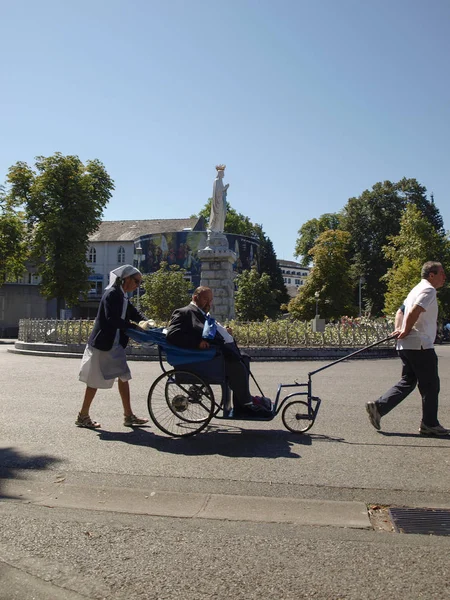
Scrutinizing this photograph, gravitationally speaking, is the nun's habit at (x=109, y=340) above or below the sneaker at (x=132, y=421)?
above

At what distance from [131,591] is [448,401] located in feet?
25.8

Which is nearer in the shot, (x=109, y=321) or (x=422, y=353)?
(x=422, y=353)

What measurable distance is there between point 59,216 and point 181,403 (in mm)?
41387

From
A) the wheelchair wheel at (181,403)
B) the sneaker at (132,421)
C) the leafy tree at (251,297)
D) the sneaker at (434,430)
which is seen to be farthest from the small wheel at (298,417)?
the leafy tree at (251,297)

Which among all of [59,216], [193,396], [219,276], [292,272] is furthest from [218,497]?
[292,272]

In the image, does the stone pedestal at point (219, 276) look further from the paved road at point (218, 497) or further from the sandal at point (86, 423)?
the sandal at point (86, 423)

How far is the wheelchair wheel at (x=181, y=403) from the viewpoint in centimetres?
679

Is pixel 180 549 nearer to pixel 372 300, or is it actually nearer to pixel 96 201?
pixel 96 201

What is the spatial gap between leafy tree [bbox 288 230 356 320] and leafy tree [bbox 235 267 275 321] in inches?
126

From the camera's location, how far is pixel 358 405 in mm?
9281

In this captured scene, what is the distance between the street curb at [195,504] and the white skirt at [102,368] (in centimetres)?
248

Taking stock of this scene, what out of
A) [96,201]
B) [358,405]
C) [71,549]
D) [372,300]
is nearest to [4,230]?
[96,201]

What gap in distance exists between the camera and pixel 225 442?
6672 mm

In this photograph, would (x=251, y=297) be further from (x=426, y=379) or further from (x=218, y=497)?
(x=218, y=497)
